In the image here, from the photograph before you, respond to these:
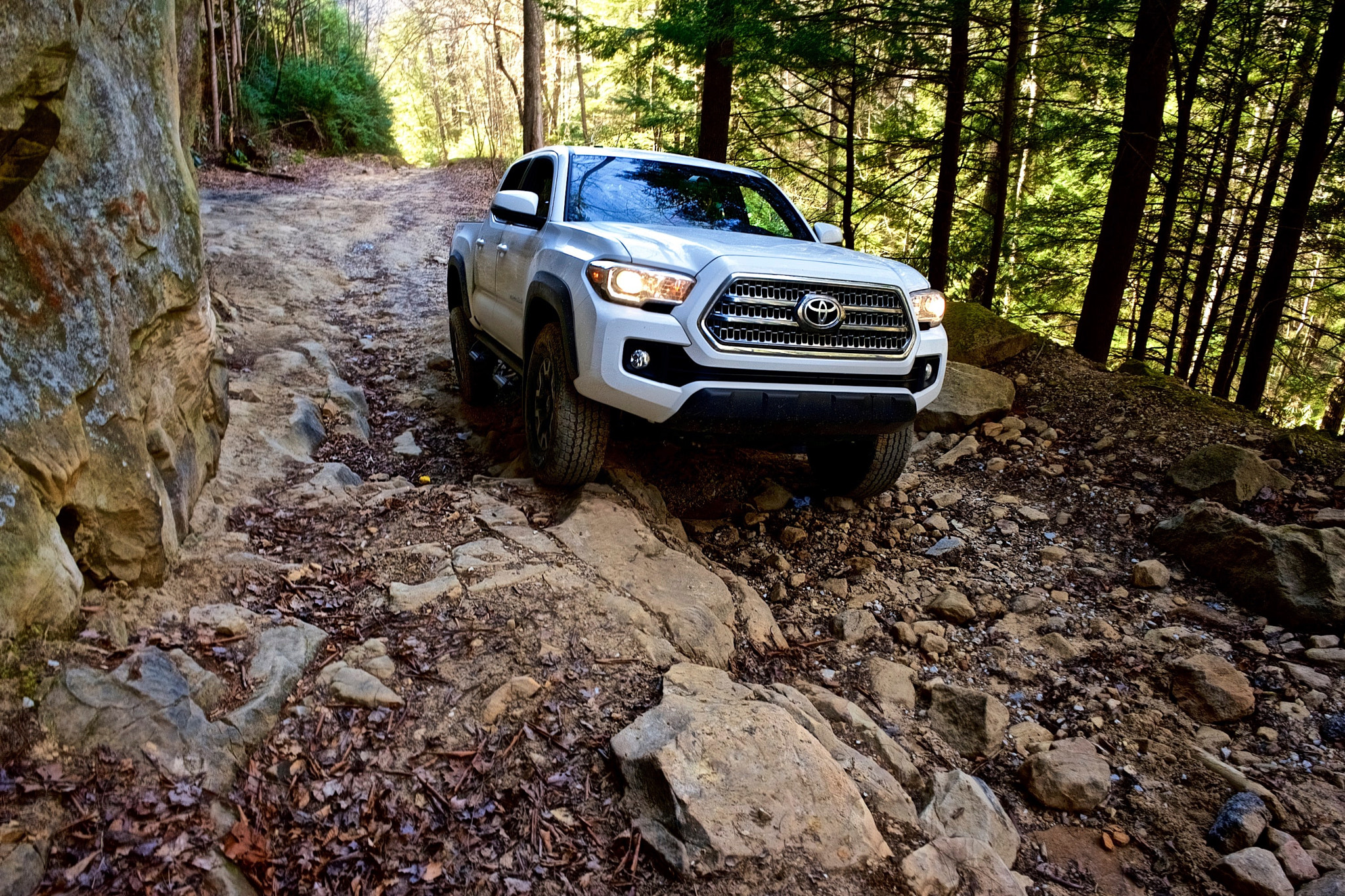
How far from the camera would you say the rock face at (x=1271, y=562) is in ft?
12.6

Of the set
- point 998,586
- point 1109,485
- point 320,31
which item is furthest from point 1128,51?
point 320,31

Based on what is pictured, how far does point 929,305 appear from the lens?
14.6 feet

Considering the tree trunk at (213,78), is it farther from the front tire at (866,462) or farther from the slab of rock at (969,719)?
the slab of rock at (969,719)

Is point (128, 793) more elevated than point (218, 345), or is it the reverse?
point (218, 345)

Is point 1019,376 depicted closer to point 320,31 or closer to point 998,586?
point 998,586

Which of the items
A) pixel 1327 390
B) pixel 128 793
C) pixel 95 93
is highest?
pixel 95 93

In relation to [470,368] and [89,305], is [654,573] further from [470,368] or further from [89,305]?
[470,368]

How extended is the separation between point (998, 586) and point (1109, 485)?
1.54m

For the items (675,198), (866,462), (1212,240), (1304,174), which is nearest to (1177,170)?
(1212,240)

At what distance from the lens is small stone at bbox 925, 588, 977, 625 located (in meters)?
4.13

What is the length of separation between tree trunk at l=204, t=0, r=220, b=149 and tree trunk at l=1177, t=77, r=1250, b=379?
18053mm

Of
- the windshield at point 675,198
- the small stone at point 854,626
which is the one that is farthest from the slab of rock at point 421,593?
the windshield at point 675,198

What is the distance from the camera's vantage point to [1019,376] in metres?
6.98

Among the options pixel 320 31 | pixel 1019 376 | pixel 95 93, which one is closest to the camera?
pixel 95 93
